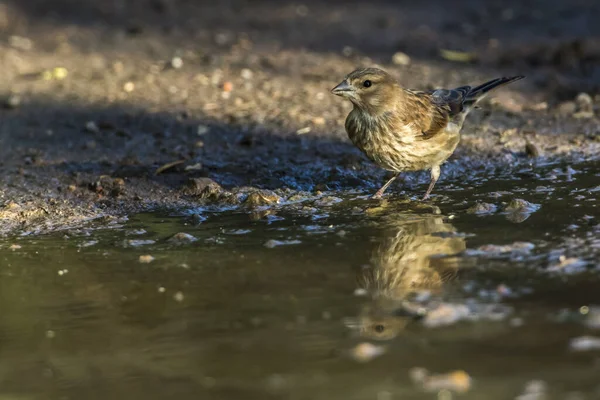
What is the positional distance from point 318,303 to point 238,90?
5.15 metres

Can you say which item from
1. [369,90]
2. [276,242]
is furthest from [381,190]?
[276,242]

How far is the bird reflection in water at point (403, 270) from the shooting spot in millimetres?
4211

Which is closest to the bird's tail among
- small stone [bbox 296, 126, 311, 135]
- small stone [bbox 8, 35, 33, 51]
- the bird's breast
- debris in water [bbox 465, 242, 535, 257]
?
the bird's breast

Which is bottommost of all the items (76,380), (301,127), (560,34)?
(76,380)

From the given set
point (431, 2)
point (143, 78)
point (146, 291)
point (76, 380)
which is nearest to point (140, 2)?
point (143, 78)

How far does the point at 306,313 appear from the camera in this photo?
14.3ft

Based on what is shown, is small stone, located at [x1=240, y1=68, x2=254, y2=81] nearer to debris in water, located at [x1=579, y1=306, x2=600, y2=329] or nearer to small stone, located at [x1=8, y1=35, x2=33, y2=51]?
small stone, located at [x1=8, y1=35, x2=33, y2=51]

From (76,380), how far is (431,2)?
369 inches

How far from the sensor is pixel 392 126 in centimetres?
674

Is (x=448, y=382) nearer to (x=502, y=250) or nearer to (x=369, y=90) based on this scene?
(x=502, y=250)

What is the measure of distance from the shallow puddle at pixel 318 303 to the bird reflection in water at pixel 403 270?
0.01 metres

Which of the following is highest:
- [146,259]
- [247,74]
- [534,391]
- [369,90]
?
[247,74]

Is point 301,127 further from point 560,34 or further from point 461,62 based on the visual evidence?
point 560,34

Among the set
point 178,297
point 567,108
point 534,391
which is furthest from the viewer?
point 567,108
